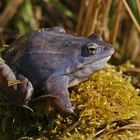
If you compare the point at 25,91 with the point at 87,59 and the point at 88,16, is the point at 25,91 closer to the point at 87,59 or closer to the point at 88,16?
the point at 87,59

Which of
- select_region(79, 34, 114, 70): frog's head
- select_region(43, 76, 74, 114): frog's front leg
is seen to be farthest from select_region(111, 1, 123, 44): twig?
select_region(43, 76, 74, 114): frog's front leg

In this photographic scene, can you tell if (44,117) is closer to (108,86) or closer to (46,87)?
(46,87)

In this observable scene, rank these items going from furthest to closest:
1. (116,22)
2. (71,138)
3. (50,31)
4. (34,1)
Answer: (34,1) → (116,22) → (50,31) → (71,138)

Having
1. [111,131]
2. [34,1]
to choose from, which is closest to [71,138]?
[111,131]

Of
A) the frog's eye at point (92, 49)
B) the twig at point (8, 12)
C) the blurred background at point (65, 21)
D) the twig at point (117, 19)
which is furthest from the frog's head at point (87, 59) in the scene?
the twig at point (8, 12)

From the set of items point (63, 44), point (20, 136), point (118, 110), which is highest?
point (63, 44)

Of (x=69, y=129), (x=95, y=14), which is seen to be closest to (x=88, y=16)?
(x=95, y=14)
